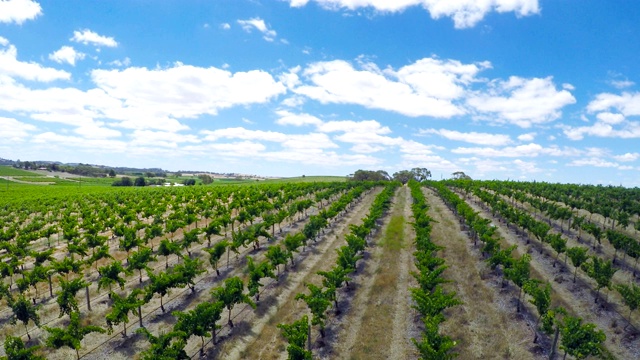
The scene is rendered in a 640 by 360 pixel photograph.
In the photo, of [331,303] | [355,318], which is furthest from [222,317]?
[355,318]

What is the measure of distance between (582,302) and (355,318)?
21334 millimetres

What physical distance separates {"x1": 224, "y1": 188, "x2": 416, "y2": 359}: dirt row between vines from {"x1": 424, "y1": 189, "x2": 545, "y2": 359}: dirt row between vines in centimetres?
421

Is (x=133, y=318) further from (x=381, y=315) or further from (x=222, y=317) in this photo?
(x=381, y=315)

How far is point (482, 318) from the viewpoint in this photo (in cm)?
3384

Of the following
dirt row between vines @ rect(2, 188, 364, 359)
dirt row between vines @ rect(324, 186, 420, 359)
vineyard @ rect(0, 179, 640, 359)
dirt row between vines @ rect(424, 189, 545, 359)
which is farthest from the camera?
dirt row between vines @ rect(324, 186, 420, 359)

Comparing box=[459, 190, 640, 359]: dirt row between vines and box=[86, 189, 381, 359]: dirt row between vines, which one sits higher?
box=[459, 190, 640, 359]: dirt row between vines

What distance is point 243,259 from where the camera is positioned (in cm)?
4888

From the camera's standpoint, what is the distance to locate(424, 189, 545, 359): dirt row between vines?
2892 centimetres

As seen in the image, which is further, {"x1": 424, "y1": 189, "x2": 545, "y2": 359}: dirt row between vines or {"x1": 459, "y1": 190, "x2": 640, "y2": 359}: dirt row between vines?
{"x1": 459, "y1": 190, "x2": 640, "y2": 359}: dirt row between vines

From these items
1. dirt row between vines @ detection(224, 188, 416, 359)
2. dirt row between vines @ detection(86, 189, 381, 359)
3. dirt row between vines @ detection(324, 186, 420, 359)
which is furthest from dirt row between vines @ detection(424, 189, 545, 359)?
dirt row between vines @ detection(86, 189, 381, 359)

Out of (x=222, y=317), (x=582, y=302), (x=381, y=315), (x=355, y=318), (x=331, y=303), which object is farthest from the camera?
(x=582, y=302)

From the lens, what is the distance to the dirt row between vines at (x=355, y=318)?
95.1 ft

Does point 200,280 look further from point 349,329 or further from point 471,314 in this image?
point 471,314

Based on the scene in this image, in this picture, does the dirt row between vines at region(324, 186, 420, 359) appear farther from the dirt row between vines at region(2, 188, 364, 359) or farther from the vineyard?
the dirt row between vines at region(2, 188, 364, 359)
